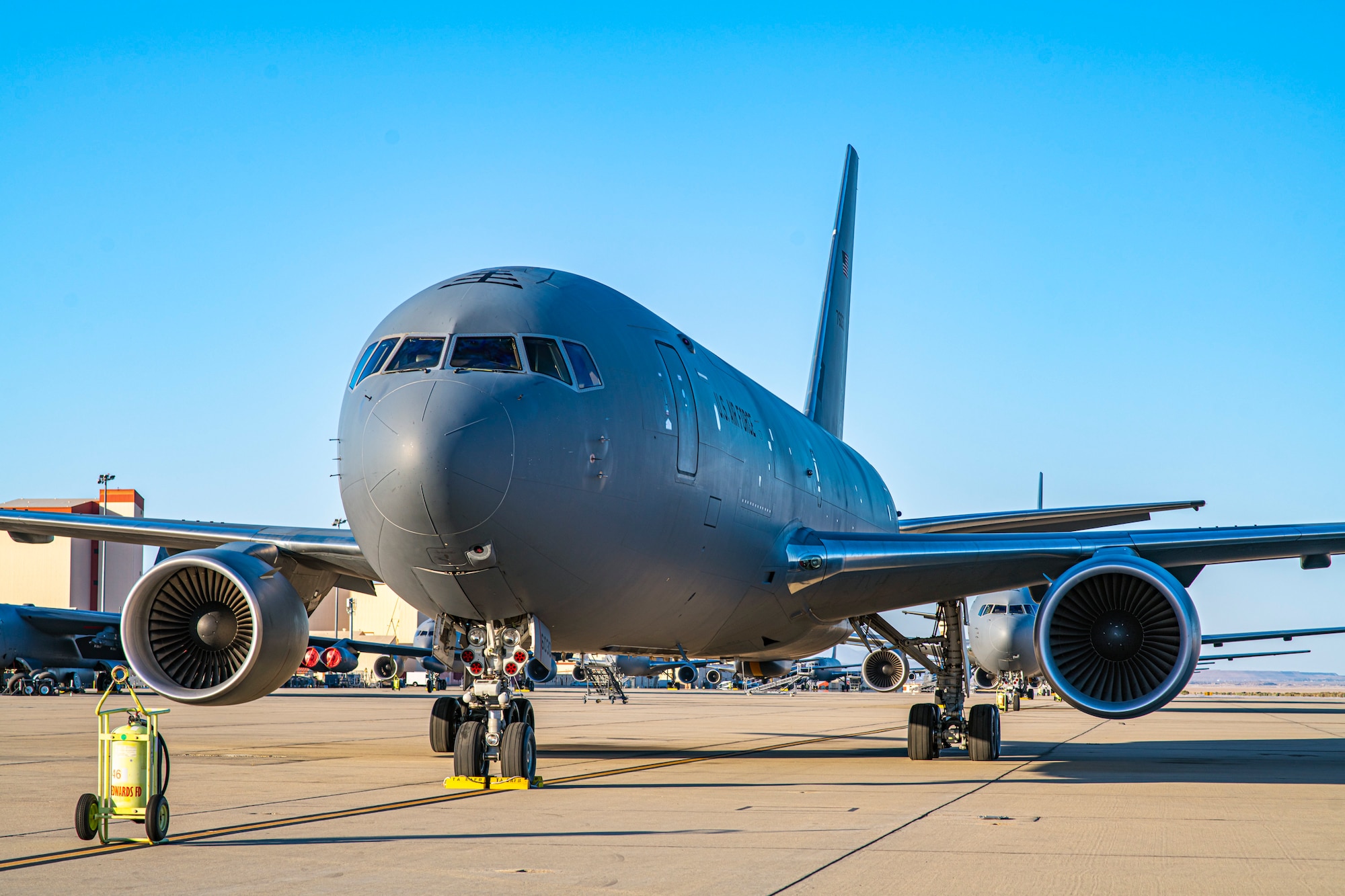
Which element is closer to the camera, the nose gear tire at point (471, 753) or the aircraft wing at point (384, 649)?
the nose gear tire at point (471, 753)

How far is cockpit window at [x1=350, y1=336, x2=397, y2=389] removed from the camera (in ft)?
34.6

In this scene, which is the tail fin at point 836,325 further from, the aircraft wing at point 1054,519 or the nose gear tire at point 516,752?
the nose gear tire at point 516,752

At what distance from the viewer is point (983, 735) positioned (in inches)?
593

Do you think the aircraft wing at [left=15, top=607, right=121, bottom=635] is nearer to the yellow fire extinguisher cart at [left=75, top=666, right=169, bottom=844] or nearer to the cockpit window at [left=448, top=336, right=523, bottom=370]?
the cockpit window at [left=448, top=336, right=523, bottom=370]

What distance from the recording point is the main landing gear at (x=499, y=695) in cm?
1095

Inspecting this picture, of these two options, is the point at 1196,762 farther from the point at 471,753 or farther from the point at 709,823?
the point at 471,753

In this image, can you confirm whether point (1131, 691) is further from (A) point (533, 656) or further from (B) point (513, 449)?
(B) point (513, 449)

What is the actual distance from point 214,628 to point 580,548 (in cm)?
423

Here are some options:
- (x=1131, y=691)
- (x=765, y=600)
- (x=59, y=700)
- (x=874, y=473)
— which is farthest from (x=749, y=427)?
(x=59, y=700)

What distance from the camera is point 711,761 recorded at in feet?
50.7

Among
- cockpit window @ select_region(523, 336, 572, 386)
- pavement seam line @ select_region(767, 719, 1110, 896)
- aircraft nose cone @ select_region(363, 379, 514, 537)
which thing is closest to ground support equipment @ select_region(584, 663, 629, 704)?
pavement seam line @ select_region(767, 719, 1110, 896)

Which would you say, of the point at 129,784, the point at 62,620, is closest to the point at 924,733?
the point at 129,784

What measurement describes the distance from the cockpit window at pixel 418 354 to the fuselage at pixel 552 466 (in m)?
0.03

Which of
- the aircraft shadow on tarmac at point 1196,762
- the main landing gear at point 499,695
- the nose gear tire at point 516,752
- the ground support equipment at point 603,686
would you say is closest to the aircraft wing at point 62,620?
the ground support equipment at point 603,686
